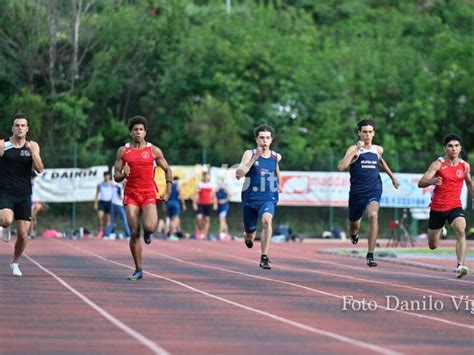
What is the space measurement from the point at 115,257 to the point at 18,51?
2261cm

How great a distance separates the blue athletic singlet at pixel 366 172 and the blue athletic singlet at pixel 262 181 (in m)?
1.17

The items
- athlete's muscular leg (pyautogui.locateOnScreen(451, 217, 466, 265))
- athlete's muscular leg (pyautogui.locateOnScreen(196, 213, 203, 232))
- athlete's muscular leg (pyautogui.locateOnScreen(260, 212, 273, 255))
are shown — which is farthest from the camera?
athlete's muscular leg (pyautogui.locateOnScreen(196, 213, 203, 232))

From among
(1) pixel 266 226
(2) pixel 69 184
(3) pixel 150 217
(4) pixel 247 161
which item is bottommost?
(1) pixel 266 226

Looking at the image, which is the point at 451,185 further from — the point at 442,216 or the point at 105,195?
the point at 105,195

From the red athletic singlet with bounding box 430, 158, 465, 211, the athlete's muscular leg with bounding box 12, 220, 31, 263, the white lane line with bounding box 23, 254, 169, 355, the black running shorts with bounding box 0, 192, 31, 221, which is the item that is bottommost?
the white lane line with bounding box 23, 254, 169, 355

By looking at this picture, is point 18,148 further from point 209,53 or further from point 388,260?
point 209,53

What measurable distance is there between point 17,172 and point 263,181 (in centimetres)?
408

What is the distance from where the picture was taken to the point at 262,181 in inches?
806

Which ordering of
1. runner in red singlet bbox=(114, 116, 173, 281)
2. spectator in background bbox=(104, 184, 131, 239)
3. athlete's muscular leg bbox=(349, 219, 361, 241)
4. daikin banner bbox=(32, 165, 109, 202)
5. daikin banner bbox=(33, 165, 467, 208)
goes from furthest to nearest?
daikin banner bbox=(33, 165, 467, 208), daikin banner bbox=(32, 165, 109, 202), spectator in background bbox=(104, 184, 131, 239), athlete's muscular leg bbox=(349, 219, 361, 241), runner in red singlet bbox=(114, 116, 173, 281)

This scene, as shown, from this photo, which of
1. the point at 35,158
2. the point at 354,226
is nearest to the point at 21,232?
the point at 35,158

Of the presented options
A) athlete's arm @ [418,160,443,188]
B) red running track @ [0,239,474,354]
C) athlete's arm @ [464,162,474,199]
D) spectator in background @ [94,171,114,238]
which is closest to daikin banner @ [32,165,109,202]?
spectator in background @ [94,171,114,238]

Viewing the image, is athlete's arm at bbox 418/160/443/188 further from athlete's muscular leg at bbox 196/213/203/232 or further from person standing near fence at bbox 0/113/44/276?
athlete's muscular leg at bbox 196/213/203/232

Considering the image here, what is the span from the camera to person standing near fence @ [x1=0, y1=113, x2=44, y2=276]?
17.9m

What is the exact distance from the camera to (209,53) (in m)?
52.3
